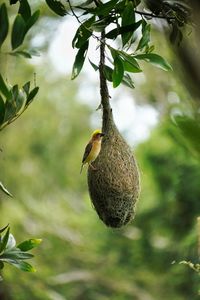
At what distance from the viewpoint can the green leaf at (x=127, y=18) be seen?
7.59 feet

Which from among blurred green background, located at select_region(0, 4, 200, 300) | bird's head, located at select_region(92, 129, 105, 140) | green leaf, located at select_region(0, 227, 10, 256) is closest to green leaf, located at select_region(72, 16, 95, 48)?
green leaf, located at select_region(0, 227, 10, 256)

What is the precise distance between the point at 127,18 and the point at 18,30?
1.04 feet

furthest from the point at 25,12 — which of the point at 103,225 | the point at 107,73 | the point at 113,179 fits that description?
the point at 103,225

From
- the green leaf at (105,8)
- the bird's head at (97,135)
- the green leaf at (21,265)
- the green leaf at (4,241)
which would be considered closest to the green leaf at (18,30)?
the green leaf at (105,8)

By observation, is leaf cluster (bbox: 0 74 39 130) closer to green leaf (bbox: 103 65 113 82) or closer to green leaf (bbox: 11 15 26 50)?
green leaf (bbox: 11 15 26 50)

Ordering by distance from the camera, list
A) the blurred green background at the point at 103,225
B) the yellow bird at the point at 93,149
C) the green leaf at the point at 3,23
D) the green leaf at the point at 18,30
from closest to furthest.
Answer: the green leaf at the point at 3,23
the green leaf at the point at 18,30
the yellow bird at the point at 93,149
the blurred green background at the point at 103,225

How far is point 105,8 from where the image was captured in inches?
91.0

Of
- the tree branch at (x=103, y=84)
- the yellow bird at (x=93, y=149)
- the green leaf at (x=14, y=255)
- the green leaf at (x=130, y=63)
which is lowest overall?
the green leaf at (x=14, y=255)

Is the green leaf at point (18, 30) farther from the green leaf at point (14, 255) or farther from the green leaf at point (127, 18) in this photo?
the green leaf at point (14, 255)

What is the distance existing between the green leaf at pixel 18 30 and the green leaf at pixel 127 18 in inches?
11.4

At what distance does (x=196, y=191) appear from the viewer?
415 inches

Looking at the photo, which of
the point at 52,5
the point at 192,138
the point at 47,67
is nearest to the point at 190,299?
the point at 52,5

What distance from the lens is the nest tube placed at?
3244mm

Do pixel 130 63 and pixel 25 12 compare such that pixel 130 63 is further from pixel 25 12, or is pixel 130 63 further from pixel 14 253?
pixel 14 253
